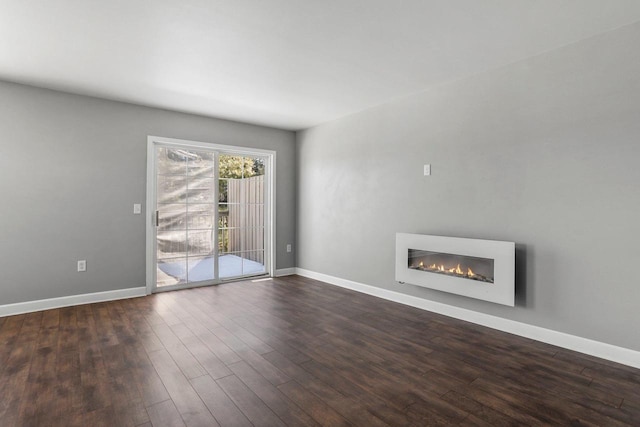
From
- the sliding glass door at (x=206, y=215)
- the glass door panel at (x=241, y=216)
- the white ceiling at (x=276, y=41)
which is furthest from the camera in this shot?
the glass door panel at (x=241, y=216)

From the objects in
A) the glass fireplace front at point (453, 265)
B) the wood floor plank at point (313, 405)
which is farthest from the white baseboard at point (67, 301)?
the glass fireplace front at point (453, 265)

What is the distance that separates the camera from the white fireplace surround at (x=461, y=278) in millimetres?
2939

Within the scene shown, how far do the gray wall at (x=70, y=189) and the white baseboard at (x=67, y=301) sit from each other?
0.19 feet

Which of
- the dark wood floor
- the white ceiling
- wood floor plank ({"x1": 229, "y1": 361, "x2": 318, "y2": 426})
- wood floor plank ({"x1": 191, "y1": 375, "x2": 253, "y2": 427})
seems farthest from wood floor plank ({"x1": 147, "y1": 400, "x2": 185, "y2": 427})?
the white ceiling

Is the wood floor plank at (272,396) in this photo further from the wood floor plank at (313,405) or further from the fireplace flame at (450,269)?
the fireplace flame at (450,269)

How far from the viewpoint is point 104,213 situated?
408cm

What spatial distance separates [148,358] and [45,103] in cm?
321

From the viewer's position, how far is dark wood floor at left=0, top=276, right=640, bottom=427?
6.03ft

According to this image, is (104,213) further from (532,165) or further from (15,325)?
(532,165)

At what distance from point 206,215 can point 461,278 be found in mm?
3605

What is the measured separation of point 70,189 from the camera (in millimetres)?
3875

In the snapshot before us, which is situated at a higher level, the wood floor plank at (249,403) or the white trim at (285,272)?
the white trim at (285,272)

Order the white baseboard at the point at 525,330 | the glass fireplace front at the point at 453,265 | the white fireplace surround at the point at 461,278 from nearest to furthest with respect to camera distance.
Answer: the white baseboard at the point at 525,330 < the white fireplace surround at the point at 461,278 < the glass fireplace front at the point at 453,265

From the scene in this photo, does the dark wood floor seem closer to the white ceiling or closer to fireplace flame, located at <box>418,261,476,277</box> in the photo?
fireplace flame, located at <box>418,261,476,277</box>
